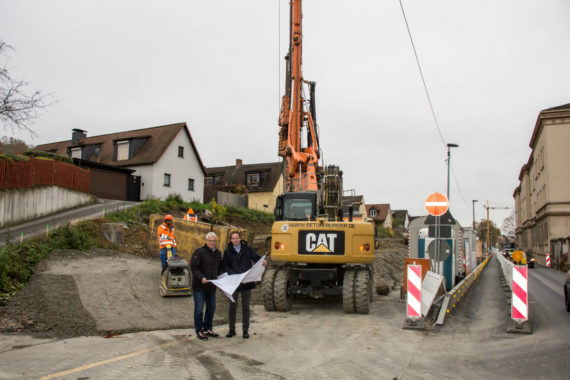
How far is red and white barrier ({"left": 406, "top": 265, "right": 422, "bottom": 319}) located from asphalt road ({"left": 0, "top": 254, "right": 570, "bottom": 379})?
1.33 feet

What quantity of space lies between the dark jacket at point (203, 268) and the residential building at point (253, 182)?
118 ft

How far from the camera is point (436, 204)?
453 inches

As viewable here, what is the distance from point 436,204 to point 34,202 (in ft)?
55.8

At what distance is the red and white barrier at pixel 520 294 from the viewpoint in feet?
29.0

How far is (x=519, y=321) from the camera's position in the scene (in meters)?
8.88

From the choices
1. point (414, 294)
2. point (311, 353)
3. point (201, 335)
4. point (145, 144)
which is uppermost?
point (145, 144)

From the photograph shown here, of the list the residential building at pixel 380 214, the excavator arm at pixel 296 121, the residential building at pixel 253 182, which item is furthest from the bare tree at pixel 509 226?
the excavator arm at pixel 296 121

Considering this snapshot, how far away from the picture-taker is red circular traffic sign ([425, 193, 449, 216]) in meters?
11.5

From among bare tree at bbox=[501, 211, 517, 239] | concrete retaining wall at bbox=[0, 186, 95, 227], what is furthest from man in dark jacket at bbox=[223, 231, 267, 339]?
bare tree at bbox=[501, 211, 517, 239]

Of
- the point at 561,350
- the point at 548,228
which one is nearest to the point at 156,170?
the point at 561,350

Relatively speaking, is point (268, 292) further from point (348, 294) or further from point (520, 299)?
point (520, 299)

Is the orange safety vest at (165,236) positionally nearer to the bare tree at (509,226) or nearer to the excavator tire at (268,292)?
the excavator tire at (268,292)

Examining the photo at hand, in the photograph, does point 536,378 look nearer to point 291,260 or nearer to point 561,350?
point 561,350

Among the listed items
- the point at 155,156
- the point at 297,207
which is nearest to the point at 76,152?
the point at 155,156
